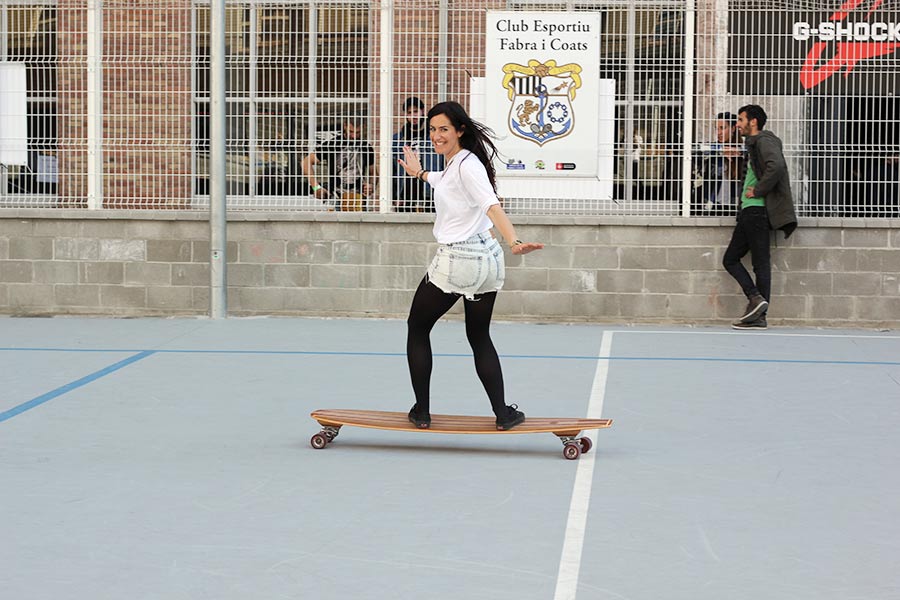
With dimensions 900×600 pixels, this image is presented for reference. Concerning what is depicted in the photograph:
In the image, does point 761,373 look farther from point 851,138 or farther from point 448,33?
point 448,33

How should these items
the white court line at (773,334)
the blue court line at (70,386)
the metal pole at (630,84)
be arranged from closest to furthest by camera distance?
the blue court line at (70,386) < the white court line at (773,334) < the metal pole at (630,84)

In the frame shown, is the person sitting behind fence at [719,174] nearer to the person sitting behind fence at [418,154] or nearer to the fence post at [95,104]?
the person sitting behind fence at [418,154]

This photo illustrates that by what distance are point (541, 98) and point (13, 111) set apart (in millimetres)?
5410

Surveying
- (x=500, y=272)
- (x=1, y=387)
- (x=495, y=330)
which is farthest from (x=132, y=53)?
(x=500, y=272)

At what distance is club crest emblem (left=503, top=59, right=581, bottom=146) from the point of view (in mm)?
13805

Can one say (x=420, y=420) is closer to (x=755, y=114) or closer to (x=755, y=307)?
(x=755, y=307)

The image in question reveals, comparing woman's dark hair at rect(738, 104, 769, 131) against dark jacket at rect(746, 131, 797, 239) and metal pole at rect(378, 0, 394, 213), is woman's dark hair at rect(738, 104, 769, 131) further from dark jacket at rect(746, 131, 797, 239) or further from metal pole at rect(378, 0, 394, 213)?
metal pole at rect(378, 0, 394, 213)

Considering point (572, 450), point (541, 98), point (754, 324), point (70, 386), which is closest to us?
point (572, 450)

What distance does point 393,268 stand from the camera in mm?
14062

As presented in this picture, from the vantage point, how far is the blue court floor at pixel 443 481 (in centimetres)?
480

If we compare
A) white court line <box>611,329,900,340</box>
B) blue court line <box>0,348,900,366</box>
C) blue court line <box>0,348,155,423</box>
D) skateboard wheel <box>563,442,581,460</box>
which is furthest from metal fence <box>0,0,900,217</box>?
skateboard wheel <box>563,442,581,460</box>

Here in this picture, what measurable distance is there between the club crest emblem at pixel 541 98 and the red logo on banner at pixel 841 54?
228 centimetres

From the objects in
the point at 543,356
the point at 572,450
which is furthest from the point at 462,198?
the point at 543,356

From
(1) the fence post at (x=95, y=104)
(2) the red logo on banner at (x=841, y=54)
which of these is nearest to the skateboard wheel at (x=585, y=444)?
(2) the red logo on banner at (x=841, y=54)
